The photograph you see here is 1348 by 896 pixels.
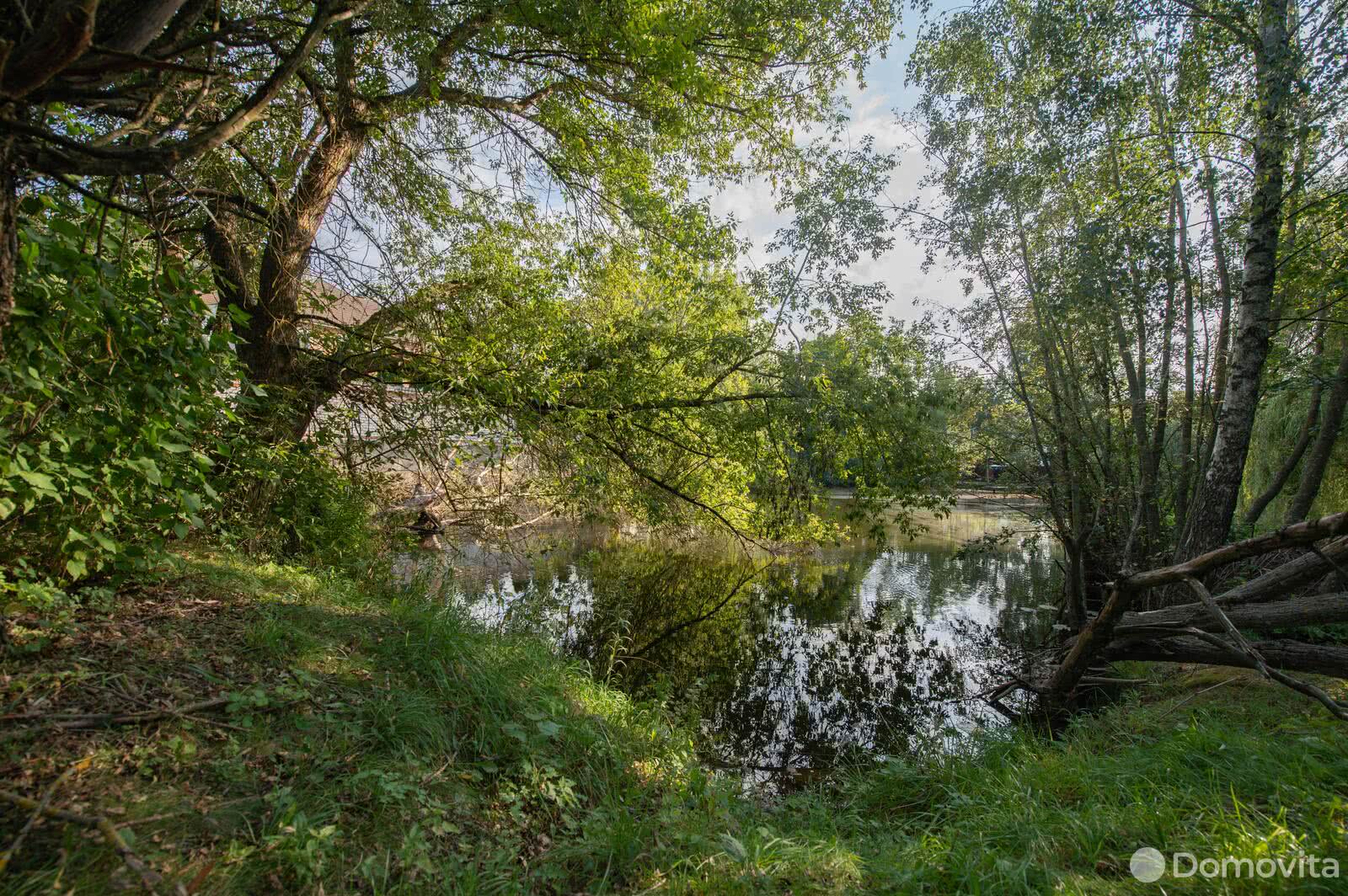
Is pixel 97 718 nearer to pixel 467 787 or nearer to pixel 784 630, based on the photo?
pixel 467 787

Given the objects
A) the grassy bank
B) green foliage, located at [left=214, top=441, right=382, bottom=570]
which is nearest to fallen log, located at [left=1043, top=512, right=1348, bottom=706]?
the grassy bank

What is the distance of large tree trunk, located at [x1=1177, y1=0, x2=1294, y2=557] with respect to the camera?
500 cm

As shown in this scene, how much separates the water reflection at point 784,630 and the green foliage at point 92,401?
348 centimetres

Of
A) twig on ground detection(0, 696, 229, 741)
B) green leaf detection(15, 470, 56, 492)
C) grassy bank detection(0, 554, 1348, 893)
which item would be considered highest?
green leaf detection(15, 470, 56, 492)

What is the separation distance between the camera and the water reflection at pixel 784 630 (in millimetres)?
5680

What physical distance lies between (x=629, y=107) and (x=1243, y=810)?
266 inches

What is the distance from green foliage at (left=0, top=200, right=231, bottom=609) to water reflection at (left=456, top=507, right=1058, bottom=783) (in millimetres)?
3476

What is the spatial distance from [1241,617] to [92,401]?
6.95 m

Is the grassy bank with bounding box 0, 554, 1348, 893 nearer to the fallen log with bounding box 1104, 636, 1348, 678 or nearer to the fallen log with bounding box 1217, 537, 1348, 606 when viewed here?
the fallen log with bounding box 1104, 636, 1348, 678

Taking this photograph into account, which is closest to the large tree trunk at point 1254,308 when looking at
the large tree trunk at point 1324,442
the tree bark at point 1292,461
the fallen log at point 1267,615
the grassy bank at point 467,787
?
the large tree trunk at point 1324,442

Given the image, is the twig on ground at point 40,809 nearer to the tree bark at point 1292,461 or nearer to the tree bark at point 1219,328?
the tree bark at point 1219,328

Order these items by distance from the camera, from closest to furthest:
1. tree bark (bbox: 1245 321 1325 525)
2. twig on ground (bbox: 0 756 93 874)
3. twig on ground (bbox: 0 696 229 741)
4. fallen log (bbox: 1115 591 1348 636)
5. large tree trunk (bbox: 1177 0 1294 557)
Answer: twig on ground (bbox: 0 756 93 874) → twig on ground (bbox: 0 696 229 741) → fallen log (bbox: 1115 591 1348 636) → large tree trunk (bbox: 1177 0 1294 557) → tree bark (bbox: 1245 321 1325 525)

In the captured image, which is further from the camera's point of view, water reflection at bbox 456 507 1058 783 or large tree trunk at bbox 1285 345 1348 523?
large tree trunk at bbox 1285 345 1348 523

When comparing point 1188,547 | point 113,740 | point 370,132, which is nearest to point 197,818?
point 113,740
